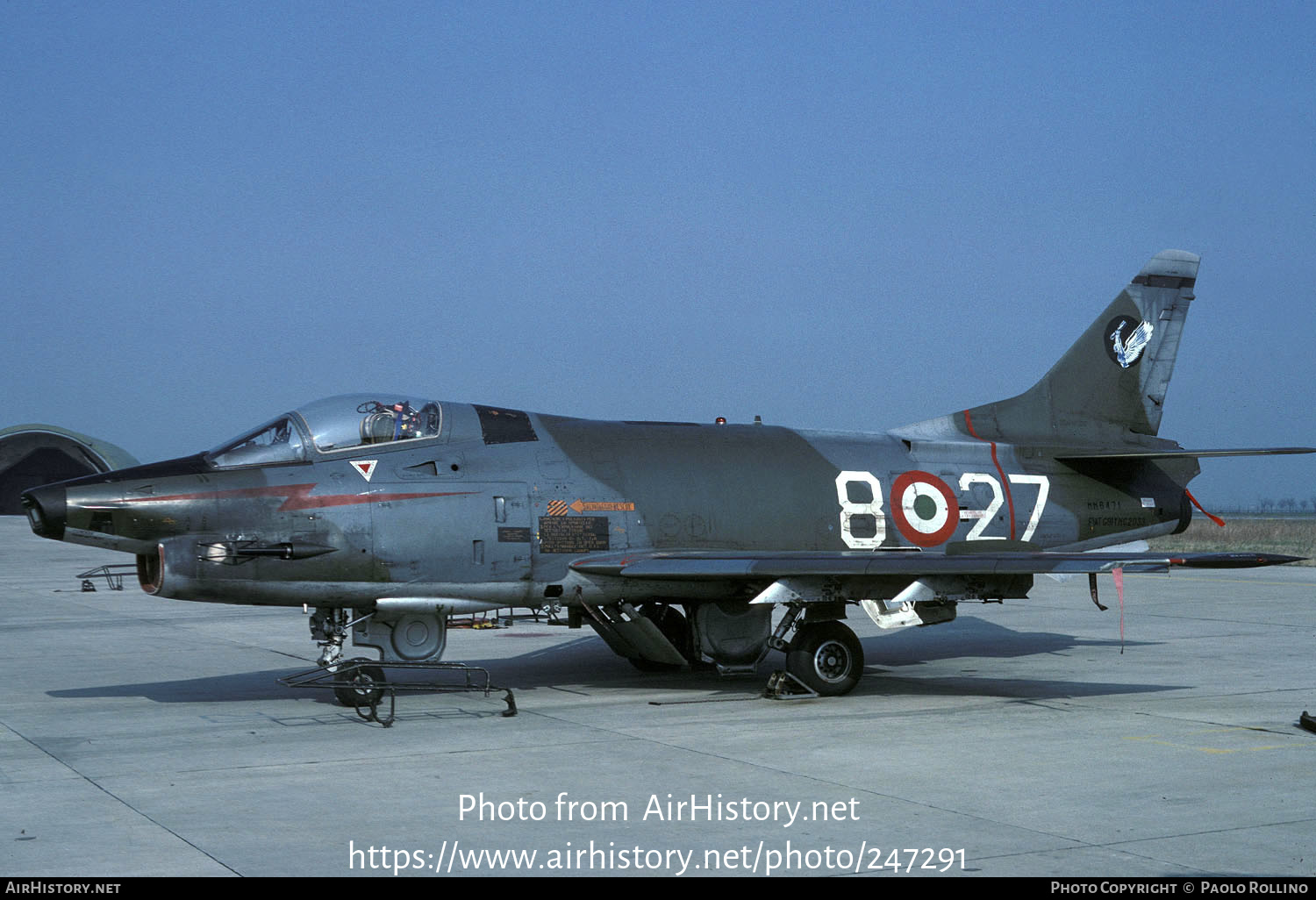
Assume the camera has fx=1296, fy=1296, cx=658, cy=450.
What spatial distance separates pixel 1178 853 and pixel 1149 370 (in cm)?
1069

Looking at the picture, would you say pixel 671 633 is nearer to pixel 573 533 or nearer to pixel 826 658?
pixel 826 658

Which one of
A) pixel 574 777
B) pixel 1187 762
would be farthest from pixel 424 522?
pixel 1187 762

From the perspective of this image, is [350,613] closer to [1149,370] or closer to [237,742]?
[237,742]

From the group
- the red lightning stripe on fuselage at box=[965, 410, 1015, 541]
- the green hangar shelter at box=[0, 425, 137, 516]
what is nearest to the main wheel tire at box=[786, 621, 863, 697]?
the red lightning stripe on fuselage at box=[965, 410, 1015, 541]

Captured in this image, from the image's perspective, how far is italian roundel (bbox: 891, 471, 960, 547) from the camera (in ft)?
Result: 45.8

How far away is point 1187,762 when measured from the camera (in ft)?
30.0

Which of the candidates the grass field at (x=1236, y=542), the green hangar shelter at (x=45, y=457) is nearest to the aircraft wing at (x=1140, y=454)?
the grass field at (x=1236, y=542)

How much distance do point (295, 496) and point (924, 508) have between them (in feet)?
21.8

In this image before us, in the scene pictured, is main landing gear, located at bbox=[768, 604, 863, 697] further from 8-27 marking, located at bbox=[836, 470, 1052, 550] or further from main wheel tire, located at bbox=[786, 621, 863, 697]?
8-27 marking, located at bbox=[836, 470, 1052, 550]

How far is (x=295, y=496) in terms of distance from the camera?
1134 cm

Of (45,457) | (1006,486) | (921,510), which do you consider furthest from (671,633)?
(45,457)

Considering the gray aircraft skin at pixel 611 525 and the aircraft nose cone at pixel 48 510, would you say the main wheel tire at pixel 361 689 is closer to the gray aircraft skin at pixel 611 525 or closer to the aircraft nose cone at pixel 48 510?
the gray aircraft skin at pixel 611 525

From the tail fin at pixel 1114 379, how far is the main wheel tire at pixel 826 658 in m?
3.72

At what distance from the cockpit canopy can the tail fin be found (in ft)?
20.8
